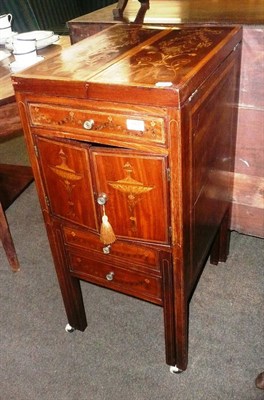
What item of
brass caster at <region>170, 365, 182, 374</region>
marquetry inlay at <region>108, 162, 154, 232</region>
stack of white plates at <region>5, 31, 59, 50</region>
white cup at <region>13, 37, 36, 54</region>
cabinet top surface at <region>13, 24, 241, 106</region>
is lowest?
brass caster at <region>170, 365, 182, 374</region>

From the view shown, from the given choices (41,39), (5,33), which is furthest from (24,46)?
(5,33)

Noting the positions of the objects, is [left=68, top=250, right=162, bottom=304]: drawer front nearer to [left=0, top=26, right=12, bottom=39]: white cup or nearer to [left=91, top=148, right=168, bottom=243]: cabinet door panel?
[left=91, top=148, right=168, bottom=243]: cabinet door panel

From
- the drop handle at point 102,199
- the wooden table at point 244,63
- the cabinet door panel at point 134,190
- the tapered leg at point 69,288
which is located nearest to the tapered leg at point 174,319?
the cabinet door panel at point 134,190

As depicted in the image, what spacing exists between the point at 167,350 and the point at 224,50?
883 mm

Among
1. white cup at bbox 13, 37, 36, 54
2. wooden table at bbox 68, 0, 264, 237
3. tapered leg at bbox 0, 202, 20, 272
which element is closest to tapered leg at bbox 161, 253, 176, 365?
wooden table at bbox 68, 0, 264, 237

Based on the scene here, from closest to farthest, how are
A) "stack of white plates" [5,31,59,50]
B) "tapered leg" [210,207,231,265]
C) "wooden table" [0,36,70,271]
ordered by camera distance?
"wooden table" [0,36,70,271] < "tapered leg" [210,207,231,265] < "stack of white plates" [5,31,59,50]

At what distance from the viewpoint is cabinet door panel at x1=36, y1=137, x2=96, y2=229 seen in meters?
1.00

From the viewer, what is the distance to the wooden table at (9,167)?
146 centimetres

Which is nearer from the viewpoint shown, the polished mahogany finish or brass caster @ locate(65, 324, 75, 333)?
the polished mahogany finish

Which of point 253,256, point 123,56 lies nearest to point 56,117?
point 123,56

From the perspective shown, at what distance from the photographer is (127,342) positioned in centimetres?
143

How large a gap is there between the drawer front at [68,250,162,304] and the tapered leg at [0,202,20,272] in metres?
0.54

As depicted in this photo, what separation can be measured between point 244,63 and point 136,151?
0.59 m

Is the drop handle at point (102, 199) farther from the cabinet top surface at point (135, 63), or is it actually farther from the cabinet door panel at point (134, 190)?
the cabinet top surface at point (135, 63)
